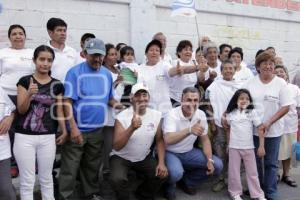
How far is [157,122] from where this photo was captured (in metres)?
3.98

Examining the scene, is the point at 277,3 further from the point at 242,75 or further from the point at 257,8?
the point at 242,75

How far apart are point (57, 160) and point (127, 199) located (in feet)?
3.16

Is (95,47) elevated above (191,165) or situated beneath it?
elevated above

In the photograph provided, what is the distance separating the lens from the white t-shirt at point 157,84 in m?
4.34

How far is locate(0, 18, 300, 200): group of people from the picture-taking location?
133 inches

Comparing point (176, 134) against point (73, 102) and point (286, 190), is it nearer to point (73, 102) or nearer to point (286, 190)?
point (73, 102)

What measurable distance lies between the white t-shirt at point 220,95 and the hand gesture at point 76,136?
171cm

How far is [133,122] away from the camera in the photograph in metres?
3.56

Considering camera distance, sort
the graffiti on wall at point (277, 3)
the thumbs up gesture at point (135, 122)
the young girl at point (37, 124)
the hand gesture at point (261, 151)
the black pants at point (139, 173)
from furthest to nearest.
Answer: the graffiti on wall at point (277, 3) → the hand gesture at point (261, 151) → the black pants at point (139, 173) → the thumbs up gesture at point (135, 122) → the young girl at point (37, 124)

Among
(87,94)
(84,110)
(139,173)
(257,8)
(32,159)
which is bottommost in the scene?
(139,173)

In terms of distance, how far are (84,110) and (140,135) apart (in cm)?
65

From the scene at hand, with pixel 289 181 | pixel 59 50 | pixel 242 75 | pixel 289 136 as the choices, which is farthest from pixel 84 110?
pixel 289 181

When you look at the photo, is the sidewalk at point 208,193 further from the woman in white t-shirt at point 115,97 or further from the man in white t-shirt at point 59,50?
the man in white t-shirt at point 59,50

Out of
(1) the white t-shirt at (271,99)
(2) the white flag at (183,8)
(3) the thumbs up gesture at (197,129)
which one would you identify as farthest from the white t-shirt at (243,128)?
(2) the white flag at (183,8)
